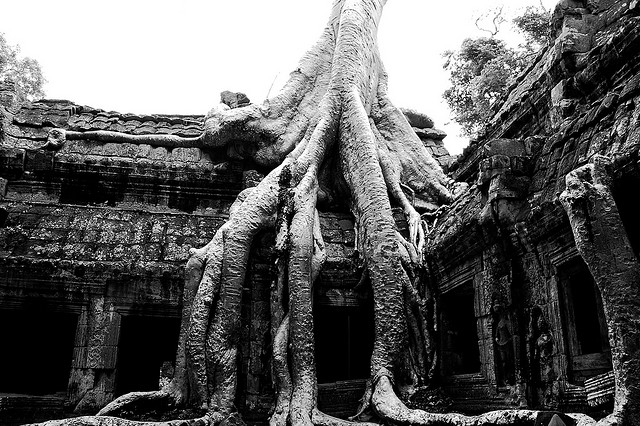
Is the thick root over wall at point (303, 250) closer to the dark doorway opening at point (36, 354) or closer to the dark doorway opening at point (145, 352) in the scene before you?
the dark doorway opening at point (145, 352)

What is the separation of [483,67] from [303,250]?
1014 cm

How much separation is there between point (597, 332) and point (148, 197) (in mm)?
5031

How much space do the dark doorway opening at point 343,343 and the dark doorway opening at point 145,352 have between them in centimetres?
157

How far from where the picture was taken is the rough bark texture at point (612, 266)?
2.90 m

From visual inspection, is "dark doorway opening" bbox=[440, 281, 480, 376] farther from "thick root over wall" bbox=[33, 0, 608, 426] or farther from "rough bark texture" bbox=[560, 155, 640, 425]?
"rough bark texture" bbox=[560, 155, 640, 425]

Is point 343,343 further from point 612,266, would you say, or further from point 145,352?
point 612,266

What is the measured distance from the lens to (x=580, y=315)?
4109 millimetres

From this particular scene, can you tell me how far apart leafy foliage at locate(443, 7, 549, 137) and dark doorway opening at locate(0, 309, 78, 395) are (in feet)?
30.0

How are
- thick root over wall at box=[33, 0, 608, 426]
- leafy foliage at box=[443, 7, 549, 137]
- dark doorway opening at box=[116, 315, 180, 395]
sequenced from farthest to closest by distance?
leafy foliage at box=[443, 7, 549, 137], dark doorway opening at box=[116, 315, 180, 395], thick root over wall at box=[33, 0, 608, 426]

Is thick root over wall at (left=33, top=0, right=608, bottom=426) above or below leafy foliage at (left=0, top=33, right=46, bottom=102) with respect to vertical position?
below

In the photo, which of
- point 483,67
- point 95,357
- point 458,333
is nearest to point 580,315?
point 458,333

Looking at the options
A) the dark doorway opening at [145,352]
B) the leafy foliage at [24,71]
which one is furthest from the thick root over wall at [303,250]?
the leafy foliage at [24,71]

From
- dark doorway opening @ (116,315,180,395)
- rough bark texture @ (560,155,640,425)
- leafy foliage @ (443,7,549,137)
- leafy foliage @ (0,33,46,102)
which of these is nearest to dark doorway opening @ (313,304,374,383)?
dark doorway opening @ (116,315,180,395)

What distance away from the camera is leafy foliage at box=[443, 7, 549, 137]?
13438 mm
